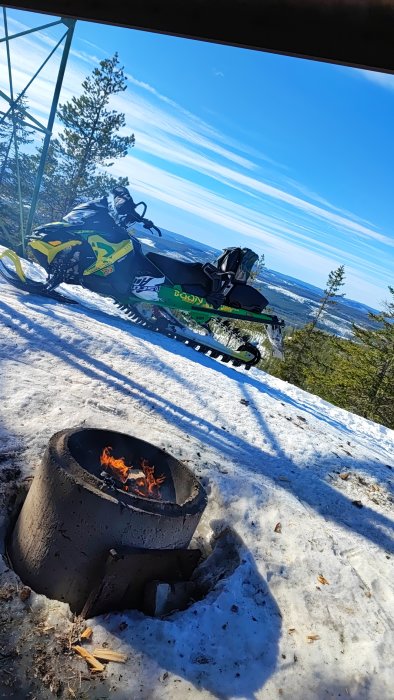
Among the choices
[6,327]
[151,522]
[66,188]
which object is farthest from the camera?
[66,188]

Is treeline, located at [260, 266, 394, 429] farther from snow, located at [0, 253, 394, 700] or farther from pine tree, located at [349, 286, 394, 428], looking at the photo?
snow, located at [0, 253, 394, 700]

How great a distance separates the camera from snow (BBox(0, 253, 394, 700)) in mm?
2793

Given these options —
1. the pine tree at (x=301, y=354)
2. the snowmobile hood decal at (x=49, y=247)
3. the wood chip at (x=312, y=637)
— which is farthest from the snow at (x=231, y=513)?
the pine tree at (x=301, y=354)

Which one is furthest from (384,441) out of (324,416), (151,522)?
(151,522)

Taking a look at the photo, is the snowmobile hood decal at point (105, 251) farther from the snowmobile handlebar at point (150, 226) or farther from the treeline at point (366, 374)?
the treeline at point (366, 374)

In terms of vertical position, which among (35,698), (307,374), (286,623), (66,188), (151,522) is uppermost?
(66,188)

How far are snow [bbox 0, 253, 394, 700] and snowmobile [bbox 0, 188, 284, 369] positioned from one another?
0.66 m

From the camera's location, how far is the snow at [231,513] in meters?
2.79

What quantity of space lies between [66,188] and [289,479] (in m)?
30.9

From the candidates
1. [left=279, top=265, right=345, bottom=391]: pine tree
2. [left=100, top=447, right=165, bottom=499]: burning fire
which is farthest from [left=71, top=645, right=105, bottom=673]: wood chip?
[left=279, top=265, right=345, bottom=391]: pine tree

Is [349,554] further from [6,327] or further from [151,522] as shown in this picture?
[6,327]

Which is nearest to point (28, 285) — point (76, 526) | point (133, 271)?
point (133, 271)

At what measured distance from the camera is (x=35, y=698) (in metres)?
2.39

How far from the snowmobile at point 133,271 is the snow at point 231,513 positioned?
66 centimetres
